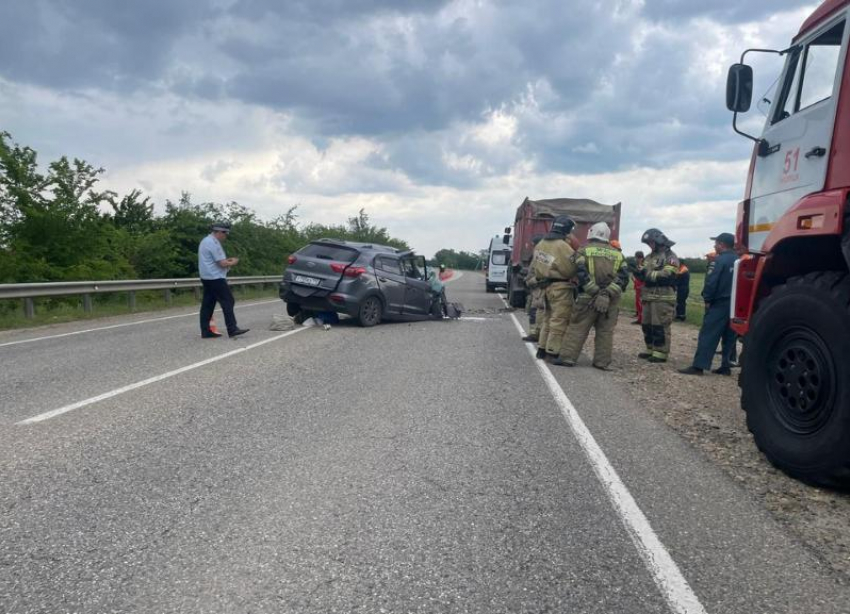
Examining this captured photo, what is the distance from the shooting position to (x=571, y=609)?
9.04 feet

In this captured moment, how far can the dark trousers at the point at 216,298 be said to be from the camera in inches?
425

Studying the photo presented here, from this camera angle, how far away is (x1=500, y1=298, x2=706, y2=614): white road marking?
2.86 m

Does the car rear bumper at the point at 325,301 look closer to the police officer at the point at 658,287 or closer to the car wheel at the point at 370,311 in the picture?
the car wheel at the point at 370,311

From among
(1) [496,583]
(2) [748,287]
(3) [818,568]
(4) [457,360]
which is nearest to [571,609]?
(1) [496,583]

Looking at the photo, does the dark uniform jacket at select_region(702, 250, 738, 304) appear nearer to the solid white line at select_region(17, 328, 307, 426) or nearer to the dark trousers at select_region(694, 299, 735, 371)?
the dark trousers at select_region(694, 299, 735, 371)

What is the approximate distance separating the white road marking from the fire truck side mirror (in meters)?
2.96

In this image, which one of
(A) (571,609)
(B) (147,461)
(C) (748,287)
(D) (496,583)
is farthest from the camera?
(C) (748,287)

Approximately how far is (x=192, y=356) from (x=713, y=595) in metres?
7.58

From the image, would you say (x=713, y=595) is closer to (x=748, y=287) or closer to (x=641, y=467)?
(x=641, y=467)

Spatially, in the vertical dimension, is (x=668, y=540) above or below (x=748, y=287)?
below

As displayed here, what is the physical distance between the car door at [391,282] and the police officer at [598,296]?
5050mm

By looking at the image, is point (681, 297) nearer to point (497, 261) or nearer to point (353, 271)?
point (353, 271)

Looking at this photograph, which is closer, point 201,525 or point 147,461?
point 201,525

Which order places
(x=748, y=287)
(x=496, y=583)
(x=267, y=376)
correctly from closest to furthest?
(x=496, y=583) → (x=748, y=287) → (x=267, y=376)
